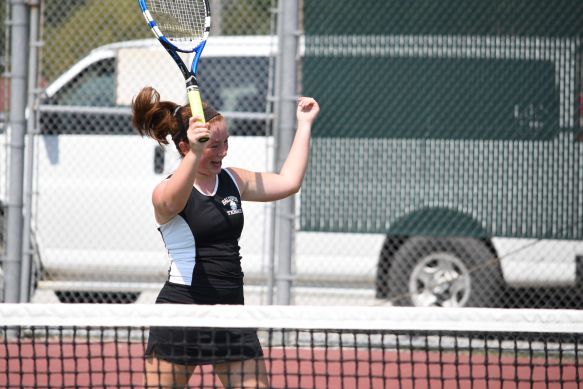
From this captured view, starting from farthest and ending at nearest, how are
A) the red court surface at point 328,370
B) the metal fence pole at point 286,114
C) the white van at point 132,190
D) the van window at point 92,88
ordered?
the van window at point 92,88, the white van at point 132,190, the metal fence pole at point 286,114, the red court surface at point 328,370

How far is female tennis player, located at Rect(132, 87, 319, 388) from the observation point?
3.33m

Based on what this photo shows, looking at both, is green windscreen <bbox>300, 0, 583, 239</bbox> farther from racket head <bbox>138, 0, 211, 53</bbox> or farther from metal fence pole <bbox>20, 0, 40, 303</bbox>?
racket head <bbox>138, 0, 211, 53</bbox>

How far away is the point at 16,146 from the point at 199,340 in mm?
3309

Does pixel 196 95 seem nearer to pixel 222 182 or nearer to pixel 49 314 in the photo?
pixel 222 182

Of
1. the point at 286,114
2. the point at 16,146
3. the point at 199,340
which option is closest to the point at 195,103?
the point at 199,340

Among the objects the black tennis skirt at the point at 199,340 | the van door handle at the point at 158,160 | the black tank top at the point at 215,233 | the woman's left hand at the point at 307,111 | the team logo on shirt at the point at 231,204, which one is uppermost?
the van door handle at the point at 158,160

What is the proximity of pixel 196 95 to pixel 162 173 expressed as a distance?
3761mm

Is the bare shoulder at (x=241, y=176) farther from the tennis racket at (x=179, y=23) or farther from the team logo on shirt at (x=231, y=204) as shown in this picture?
the tennis racket at (x=179, y=23)

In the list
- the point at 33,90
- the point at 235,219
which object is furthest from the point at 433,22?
the point at 235,219

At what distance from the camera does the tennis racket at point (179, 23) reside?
3752 millimetres

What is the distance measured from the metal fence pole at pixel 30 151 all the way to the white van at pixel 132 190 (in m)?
0.14

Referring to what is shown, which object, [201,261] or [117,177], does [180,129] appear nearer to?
[201,261]

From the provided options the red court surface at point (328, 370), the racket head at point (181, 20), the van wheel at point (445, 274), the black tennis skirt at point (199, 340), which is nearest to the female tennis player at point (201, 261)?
the black tennis skirt at point (199, 340)

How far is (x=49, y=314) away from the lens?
11.2 feet
